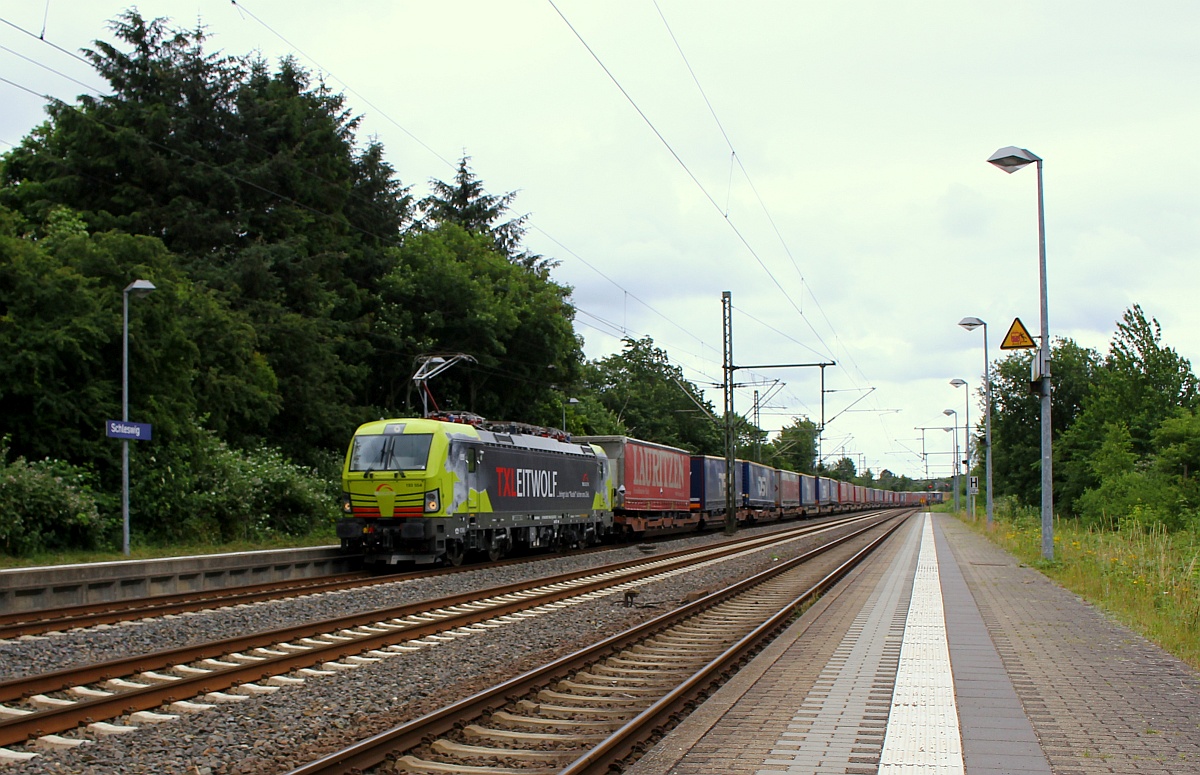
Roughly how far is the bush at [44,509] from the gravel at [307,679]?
735 cm

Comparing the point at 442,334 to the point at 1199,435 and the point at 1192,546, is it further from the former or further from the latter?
the point at 1192,546

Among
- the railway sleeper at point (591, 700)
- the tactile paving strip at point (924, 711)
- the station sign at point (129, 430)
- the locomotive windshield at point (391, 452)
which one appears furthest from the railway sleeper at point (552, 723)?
the station sign at point (129, 430)

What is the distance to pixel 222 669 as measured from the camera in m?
9.34

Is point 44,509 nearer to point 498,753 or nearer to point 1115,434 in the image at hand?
point 498,753

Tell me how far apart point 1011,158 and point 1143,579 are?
779 cm

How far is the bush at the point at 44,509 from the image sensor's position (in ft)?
63.8

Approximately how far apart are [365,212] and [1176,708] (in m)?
45.4

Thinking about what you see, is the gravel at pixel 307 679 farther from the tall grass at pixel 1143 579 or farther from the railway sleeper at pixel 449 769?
the tall grass at pixel 1143 579

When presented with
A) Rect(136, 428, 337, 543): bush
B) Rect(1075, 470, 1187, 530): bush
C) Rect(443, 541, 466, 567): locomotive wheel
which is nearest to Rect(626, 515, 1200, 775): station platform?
Rect(443, 541, 466, 567): locomotive wheel

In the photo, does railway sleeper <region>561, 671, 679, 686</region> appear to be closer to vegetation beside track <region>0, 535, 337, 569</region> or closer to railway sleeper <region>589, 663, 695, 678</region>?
railway sleeper <region>589, 663, 695, 678</region>

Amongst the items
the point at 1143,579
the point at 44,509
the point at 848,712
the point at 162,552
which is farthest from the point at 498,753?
the point at 162,552

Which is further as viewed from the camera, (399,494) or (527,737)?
(399,494)

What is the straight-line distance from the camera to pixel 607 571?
21406mm

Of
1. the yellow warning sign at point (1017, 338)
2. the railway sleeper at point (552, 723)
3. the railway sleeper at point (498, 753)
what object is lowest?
the railway sleeper at point (552, 723)
